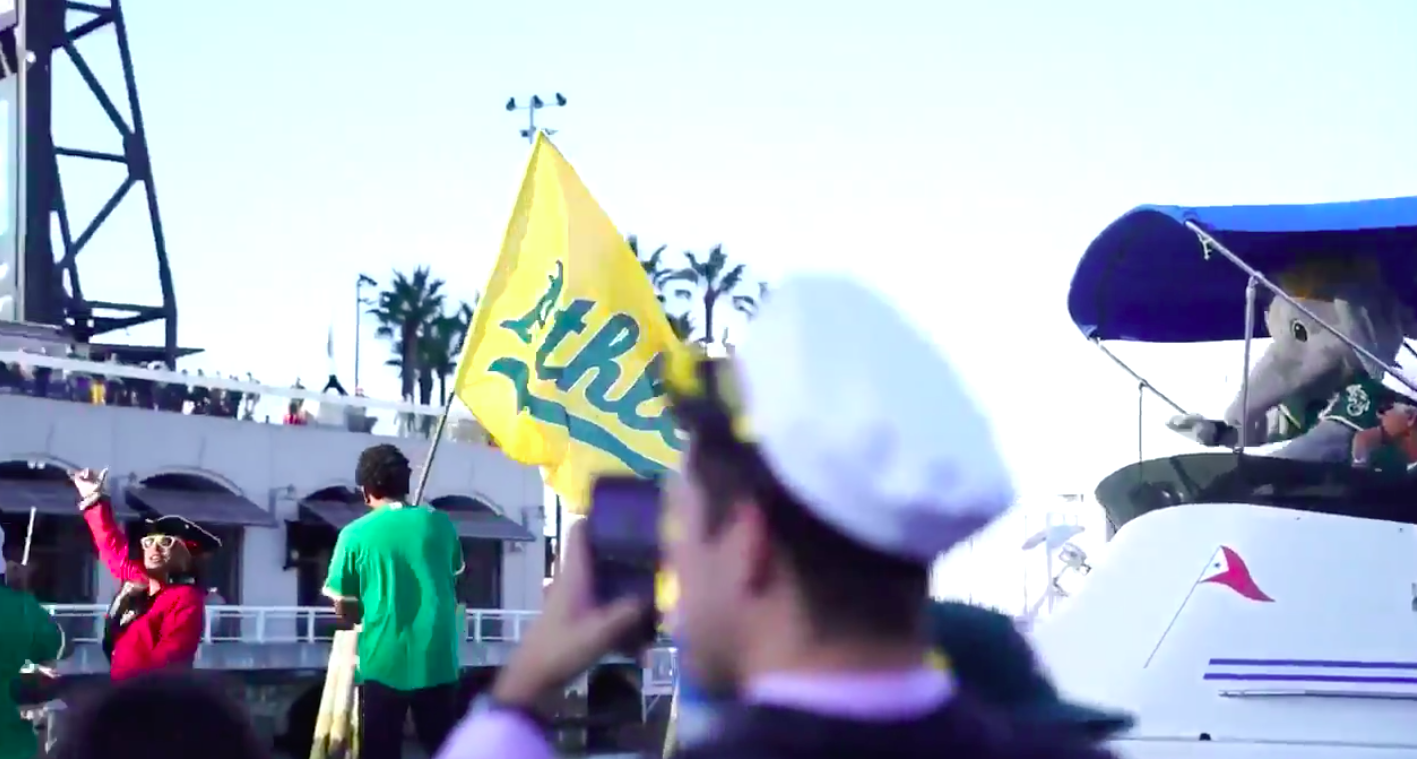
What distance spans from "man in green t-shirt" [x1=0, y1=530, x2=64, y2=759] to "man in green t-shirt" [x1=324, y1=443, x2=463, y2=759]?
0.98 meters

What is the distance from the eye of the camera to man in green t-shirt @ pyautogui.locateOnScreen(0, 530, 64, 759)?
19.9 ft

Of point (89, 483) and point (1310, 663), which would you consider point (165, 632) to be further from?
point (1310, 663)

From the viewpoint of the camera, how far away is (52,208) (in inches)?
1500

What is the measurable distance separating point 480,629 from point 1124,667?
2582 cm

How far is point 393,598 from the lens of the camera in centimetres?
644

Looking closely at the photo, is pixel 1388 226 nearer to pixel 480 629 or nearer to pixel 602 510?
pixel 602 510

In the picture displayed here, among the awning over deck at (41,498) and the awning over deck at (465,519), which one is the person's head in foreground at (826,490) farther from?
the awning over deck at (465,519)

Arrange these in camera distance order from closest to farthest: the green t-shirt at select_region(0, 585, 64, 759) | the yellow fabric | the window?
the green t-shirt at select_region(0, 585, 64, 759) → the yellow fabric → the window

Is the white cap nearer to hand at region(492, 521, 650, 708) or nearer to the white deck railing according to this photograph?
hand at region(492, 521, 650, 708)

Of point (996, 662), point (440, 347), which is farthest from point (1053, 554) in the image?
point (440, 347)

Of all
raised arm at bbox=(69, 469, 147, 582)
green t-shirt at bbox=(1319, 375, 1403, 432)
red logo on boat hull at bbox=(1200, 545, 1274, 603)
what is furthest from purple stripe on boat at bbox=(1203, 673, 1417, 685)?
→ raised arm at bbox=(69, 469, 147, 582)

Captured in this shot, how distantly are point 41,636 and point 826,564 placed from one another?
523 centimetres

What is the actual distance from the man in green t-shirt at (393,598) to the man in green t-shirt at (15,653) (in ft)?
3.22

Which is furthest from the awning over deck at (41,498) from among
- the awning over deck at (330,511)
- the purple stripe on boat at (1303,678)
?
the purple stripe on boat at (1303,678)
